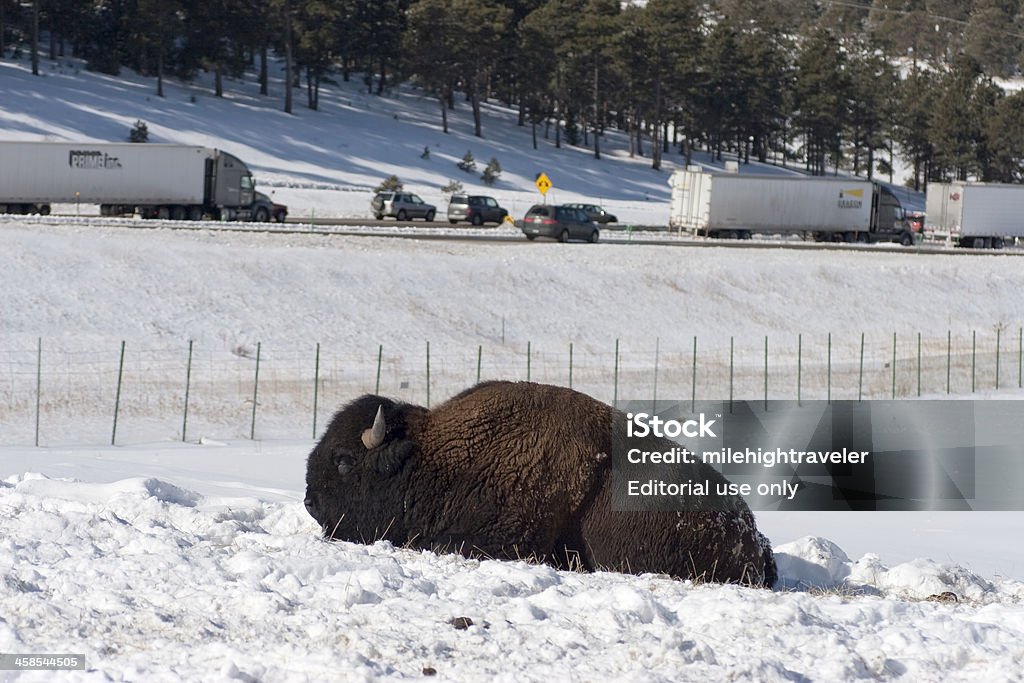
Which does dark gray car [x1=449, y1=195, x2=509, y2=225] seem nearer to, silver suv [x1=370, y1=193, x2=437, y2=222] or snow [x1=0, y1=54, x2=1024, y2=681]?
silver suv [x1=370, y1=193, x2=437, y2=222]

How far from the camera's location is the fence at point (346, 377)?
2412 centimetres

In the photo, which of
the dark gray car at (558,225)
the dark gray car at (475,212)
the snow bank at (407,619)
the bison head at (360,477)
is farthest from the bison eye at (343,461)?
the dark gray car at (475,212)

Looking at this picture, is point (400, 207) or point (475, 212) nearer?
point (475, 212)

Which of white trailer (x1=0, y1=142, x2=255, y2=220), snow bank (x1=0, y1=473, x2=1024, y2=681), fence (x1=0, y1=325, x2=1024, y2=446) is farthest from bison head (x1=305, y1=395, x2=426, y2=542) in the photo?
white trailer (x1=0, y1=142, x2=255, y2=220)

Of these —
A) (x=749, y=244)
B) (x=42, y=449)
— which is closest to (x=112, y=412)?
(x=42, y=449)

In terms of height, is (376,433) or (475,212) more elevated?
(376,433)

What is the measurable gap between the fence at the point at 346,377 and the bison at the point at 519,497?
1245cm

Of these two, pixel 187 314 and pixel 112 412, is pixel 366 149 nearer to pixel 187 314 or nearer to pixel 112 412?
pixel 187 314

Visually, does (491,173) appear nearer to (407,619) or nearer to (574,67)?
(574,67)

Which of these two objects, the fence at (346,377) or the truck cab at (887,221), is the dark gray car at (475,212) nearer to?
the truck cab at (887,221)

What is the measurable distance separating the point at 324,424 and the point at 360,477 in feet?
54.1

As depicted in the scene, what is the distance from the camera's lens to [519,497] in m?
8.94

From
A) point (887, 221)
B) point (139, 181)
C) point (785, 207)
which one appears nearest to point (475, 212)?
point (139, 181)

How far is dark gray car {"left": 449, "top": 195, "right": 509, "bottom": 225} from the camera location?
65062 millimetres
